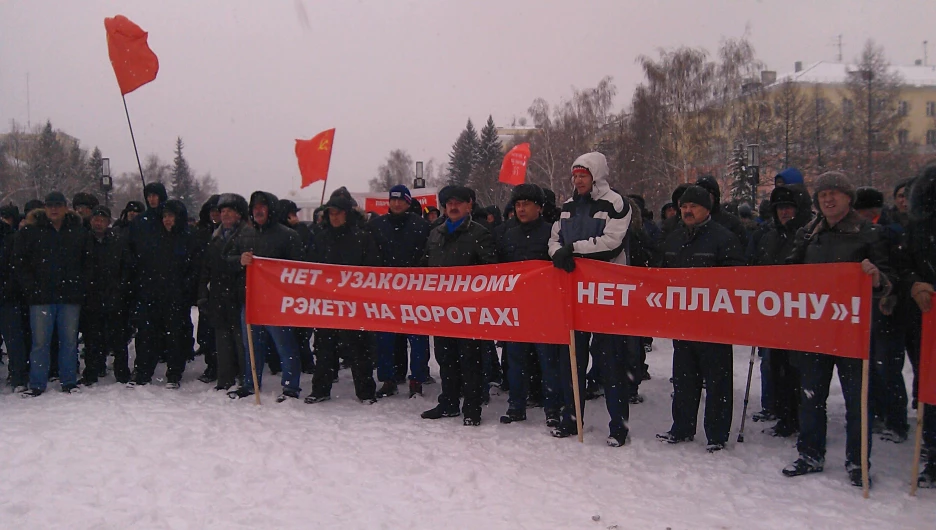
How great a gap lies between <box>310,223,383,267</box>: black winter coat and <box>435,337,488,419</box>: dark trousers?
1.21m

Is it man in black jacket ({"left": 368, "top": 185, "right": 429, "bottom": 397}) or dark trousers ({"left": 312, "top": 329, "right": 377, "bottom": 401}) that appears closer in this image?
dark trousers ({"left": 312, "top": 329, "right": 377, "bottom": 401})

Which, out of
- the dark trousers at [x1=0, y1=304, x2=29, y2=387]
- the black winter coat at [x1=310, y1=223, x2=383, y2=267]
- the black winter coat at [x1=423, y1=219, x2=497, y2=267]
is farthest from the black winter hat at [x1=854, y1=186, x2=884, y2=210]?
the dark trousers at [x1=0, y1=304, x2=29, y2=387]

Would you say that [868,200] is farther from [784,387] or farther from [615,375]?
[615,375]

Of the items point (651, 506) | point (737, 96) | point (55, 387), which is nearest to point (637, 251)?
point (651, 506)

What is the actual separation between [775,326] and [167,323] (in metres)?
6.52

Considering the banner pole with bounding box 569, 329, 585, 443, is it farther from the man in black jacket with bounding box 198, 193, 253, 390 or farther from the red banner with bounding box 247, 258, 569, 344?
the man in black jacket with bounding box 198, 193, 253, 390

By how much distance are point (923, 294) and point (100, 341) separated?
8185 mm

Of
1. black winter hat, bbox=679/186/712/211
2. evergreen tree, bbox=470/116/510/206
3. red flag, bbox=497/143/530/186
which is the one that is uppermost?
evergreen tree, bbox=470/116/510/206

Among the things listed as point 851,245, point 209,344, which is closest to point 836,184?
point 851,245

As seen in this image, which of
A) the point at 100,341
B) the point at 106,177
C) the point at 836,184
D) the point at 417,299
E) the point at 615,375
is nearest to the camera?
the point at 836,184

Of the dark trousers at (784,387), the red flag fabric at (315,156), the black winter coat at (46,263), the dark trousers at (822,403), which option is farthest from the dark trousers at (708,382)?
the red flag fabric at (315,156)

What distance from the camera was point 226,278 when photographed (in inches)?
295

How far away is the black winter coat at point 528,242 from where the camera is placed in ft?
20.8

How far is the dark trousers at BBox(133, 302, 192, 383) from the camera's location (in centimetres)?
790
